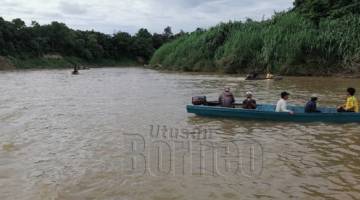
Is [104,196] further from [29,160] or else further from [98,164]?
[29,160]

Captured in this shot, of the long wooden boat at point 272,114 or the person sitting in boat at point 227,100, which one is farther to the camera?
the person sitting in boat at point 227,100

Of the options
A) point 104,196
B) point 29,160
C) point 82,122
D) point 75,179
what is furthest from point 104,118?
point 104,196

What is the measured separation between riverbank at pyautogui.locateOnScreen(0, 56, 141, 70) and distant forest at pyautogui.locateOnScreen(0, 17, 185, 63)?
1.24m

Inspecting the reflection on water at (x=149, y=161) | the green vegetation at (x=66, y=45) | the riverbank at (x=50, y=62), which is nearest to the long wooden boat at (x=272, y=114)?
the reflection on water at (x=149, y=161)

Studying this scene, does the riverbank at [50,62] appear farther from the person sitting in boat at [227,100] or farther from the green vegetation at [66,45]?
the person sitting in boat at [227,100]

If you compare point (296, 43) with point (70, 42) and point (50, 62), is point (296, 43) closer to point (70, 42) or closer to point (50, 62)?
point (50, 62)

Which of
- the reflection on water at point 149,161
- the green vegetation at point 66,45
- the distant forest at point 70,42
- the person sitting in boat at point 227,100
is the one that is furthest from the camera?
the distant forest at point 70,42

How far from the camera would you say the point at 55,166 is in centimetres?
864

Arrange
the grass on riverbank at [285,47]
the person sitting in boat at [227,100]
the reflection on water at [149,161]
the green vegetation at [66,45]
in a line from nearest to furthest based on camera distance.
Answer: the reflection on water at [149,161] → the person sitting in boat at [227,100] → the grass on riverbank at [285,47] → the green vegetation at [66,45]

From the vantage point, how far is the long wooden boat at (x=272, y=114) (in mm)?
12642

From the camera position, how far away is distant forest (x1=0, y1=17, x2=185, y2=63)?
7212 cm

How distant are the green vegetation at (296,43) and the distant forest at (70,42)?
71.7 ft

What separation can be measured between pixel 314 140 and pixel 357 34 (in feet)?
73.4

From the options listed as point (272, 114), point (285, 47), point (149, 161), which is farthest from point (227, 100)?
point (285, 47)
